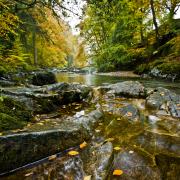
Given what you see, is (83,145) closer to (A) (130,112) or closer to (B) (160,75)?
(A) (130,112)

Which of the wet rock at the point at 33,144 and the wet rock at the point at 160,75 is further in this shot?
the wet rock at the point at 160,75

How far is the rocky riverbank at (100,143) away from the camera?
2.44 metres

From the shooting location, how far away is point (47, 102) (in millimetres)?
4898

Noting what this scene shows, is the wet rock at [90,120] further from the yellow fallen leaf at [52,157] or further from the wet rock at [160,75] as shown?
the wet rock at [160,75]

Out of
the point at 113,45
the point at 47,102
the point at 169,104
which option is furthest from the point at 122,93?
the point at 113,45

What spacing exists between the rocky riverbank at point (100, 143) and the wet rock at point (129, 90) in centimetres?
144

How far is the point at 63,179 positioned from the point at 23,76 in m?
8.72

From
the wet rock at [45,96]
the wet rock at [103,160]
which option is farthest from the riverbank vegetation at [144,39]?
the wet rock at [103,160]

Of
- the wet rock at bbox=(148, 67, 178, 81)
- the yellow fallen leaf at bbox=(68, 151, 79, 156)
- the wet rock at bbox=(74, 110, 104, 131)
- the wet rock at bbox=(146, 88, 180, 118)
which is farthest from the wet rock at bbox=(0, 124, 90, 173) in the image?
the wet rock at bbox=(148, 67, 178, 81)

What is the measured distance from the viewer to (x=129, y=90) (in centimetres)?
659

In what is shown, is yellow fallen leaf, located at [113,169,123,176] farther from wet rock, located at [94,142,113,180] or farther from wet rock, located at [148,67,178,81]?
wet rock, located at [148,67,178,81]

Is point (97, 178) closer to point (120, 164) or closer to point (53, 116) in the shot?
point (120, 164)

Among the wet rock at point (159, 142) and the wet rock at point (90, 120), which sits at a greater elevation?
the wet rock at point (90, 120)

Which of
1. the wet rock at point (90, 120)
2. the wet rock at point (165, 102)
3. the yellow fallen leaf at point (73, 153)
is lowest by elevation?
the yellow fallen leaf at point (73, 153)
